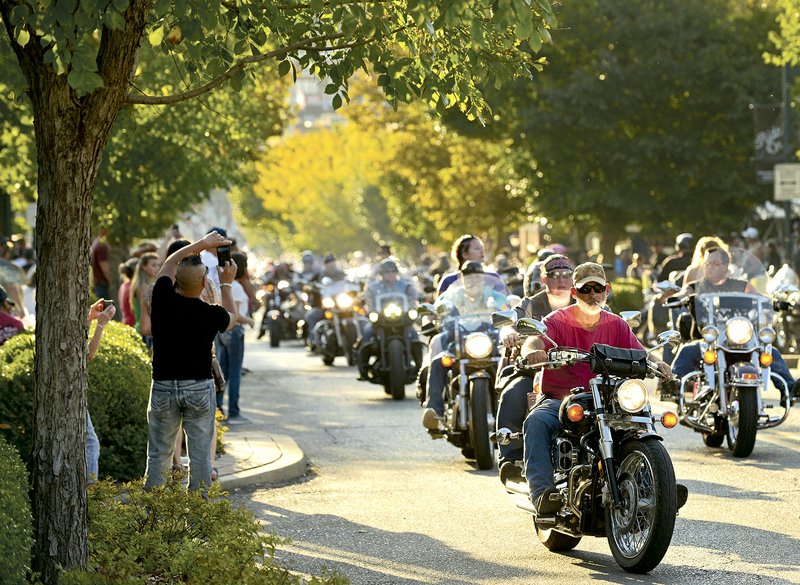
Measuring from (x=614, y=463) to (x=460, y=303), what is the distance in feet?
16.5

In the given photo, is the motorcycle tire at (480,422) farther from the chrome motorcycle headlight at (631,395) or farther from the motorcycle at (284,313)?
the motorcycle at (284,313)

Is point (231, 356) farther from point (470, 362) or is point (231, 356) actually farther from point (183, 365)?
point (183, 365)

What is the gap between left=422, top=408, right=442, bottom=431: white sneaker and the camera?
12477 mm

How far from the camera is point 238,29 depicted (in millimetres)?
7625

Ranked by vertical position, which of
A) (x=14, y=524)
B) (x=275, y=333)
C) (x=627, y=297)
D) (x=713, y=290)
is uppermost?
(x=627, y=297)

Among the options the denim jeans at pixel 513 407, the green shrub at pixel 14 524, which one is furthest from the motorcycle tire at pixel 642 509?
the green shrub at pixel 14 524

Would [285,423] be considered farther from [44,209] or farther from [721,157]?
[721,157]

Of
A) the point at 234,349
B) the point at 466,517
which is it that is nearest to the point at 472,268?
the point at 234,349

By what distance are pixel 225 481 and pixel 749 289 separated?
181 inches

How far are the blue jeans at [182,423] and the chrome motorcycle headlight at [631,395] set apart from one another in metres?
2.26

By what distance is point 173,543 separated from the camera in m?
7.02

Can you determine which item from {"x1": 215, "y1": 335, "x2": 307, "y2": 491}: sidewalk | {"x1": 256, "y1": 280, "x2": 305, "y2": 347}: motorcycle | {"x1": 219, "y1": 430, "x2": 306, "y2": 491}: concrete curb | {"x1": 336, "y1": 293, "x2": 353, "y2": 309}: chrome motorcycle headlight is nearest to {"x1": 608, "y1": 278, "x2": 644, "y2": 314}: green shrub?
{"x1": 256, "y1": 280, "x2": 305, "y2": 347}: motorcycle

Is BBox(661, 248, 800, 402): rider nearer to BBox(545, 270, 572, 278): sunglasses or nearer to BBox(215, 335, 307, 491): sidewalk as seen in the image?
BBox(545, 270, 572, 278): sunglasses

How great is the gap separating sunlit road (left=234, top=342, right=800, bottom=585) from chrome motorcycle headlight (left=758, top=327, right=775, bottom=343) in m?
0.88
